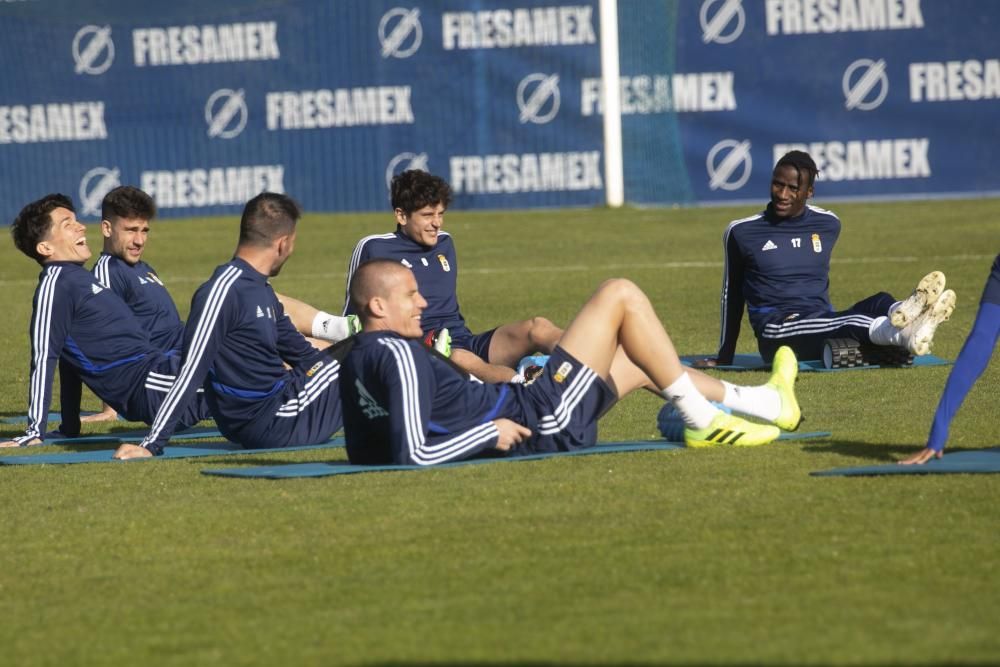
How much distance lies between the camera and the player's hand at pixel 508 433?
7191mm

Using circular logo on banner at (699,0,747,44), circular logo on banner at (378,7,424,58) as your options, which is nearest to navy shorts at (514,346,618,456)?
circular logo on banner at (699,0,747,44)

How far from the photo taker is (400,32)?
26.1 metres

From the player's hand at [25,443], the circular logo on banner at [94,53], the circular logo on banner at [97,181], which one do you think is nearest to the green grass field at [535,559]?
the player's hand at [25,443]

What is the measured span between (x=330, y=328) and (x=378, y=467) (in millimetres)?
3476

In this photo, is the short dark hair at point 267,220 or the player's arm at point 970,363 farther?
the short dark hair at point 267,220

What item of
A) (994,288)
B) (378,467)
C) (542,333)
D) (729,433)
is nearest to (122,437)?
(542,333)

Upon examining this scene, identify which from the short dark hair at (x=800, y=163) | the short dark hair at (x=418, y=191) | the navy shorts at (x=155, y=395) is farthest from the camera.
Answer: the short dark hair at (x=800, y=163)

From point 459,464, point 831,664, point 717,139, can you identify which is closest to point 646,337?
point 459,464

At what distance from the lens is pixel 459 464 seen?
7461 mm

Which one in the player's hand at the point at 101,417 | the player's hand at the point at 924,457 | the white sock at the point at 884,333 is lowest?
the player's hand at the point at 101,417

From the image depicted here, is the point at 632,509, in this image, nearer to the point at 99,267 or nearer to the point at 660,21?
the point at 99,267

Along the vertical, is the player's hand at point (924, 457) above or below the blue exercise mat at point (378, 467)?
above

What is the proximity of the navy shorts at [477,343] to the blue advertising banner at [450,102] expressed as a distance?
15826 mm

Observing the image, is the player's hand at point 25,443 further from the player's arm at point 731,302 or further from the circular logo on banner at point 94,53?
the circular logo on banner at point 94,53
